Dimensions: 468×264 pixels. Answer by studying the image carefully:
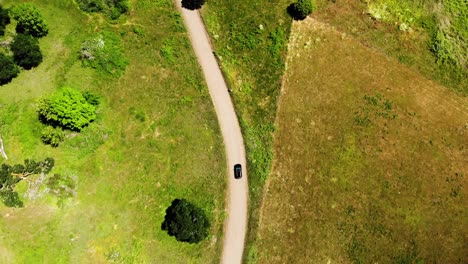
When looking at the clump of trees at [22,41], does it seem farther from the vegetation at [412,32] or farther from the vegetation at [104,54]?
the vegetation at [412,32]

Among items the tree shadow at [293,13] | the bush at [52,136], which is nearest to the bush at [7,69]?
the bush at [52,136]

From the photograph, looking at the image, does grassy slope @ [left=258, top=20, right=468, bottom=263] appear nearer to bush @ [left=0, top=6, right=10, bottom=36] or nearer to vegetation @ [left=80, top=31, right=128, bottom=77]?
vegetation @ [left=80, top=31, right=128, bottom=77]

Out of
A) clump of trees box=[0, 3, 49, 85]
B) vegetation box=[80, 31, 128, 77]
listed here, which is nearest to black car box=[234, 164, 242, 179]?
vegetation box=[80, 31, 128, 77]

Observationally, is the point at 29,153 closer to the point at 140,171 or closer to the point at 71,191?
the point at 71,191

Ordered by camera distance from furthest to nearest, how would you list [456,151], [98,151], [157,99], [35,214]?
[456,151] < [157,99] < [98,151] < [35,214]

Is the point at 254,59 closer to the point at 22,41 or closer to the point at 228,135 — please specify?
the point at 228,135

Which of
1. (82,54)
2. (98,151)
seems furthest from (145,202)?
(82,54)
